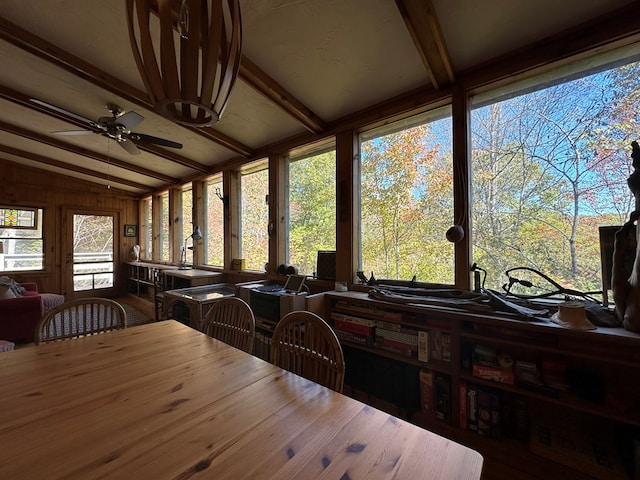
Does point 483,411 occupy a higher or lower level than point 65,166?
lower

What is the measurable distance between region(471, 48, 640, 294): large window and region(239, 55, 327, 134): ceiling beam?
1452 mm

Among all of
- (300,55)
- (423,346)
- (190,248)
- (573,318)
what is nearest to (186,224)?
(190,248)

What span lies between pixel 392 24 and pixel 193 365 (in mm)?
2187

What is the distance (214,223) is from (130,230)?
3638 millimetres

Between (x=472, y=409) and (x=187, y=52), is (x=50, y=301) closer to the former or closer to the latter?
(x=187, y=52)

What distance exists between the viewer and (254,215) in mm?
3832

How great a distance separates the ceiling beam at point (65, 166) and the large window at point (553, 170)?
21.7 ft

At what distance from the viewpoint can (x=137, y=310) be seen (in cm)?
519

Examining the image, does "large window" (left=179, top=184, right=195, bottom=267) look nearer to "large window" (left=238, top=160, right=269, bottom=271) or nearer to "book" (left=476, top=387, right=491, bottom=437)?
"large window" (left=238, top=160, right=269, bottom=271)

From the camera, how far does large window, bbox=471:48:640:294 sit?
1585mm

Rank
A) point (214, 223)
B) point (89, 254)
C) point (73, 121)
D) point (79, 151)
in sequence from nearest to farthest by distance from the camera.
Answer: point (73, 121) < point (79, 151) < point (214, 223) < point (89, 254)

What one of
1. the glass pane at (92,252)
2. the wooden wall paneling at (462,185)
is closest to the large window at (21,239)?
the glass pane at (92,252)

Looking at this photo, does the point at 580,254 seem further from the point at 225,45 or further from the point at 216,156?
the point at 216,156

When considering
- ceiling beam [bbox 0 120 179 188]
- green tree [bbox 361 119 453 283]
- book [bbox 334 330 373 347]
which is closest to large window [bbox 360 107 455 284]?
green tree [bbox 361 119 453 283]
